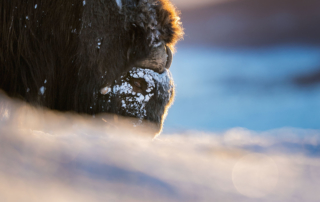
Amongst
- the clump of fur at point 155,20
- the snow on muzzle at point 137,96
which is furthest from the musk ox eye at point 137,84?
the clump of fur at point 155,20

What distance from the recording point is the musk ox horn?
771 millimetres

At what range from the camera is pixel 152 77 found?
775 mm

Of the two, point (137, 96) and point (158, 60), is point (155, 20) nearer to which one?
point (158, 60)

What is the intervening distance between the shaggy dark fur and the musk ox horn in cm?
2

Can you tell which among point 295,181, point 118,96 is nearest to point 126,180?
point 295,181

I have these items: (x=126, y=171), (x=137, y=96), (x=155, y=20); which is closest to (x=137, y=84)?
(x=137, y=96)

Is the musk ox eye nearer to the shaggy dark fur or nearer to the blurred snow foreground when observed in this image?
the shaggy dark fur

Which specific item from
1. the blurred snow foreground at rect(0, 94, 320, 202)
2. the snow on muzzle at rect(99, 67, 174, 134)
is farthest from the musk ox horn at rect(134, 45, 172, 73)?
the blurred snow foreground at rect(0, 94, 320, 202)

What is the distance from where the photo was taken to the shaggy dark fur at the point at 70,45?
649 mm

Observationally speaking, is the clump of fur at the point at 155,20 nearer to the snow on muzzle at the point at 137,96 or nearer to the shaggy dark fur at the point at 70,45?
the shaggy dark fur at the point at 70,45

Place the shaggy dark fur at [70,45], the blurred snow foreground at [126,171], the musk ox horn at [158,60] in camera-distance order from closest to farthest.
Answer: the blurred snow foreground at [126,171], the shaggy dark fur at [70,45], the musk ox horn at [158,60]

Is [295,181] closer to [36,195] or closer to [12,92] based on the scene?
[36,195]

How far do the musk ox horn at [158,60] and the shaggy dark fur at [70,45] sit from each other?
24mm

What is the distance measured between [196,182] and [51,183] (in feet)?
0.67
